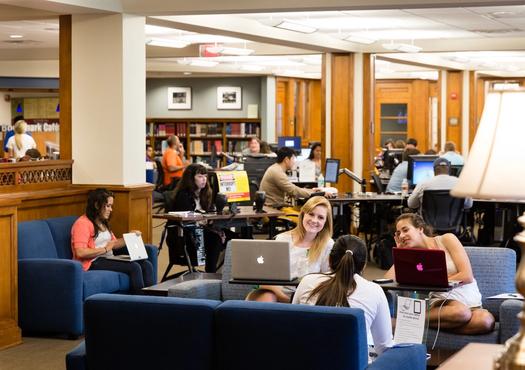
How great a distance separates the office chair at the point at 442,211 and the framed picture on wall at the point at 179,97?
13.5m

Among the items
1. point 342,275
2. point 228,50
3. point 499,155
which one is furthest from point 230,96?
point 499,155

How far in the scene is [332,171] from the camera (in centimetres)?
1348

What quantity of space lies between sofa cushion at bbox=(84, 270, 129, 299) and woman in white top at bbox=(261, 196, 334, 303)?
193 cm

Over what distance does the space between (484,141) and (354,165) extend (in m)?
12.8

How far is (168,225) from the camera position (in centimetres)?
953

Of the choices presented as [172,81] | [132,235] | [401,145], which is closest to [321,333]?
[132,235]

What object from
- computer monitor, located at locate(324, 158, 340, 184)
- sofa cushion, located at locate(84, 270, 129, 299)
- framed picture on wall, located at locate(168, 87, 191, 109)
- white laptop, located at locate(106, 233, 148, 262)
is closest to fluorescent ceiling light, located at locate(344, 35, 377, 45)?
computer monitor, located at locate(324, 158, 340, 184)

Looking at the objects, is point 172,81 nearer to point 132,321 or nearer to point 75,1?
point 75,1

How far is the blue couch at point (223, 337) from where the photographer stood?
4.08 metres

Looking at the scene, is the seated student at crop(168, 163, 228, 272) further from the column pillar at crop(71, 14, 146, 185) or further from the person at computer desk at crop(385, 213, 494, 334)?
the person at computer desk at crop(385, 213, 494, 334)

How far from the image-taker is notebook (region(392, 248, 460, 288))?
5.55m

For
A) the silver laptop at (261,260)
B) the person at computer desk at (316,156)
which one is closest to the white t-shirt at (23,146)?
the person at computer desk at (316,156)

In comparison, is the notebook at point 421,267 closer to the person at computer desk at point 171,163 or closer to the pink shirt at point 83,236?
the pink shirt at point 83,236

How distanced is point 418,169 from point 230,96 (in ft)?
36.0
